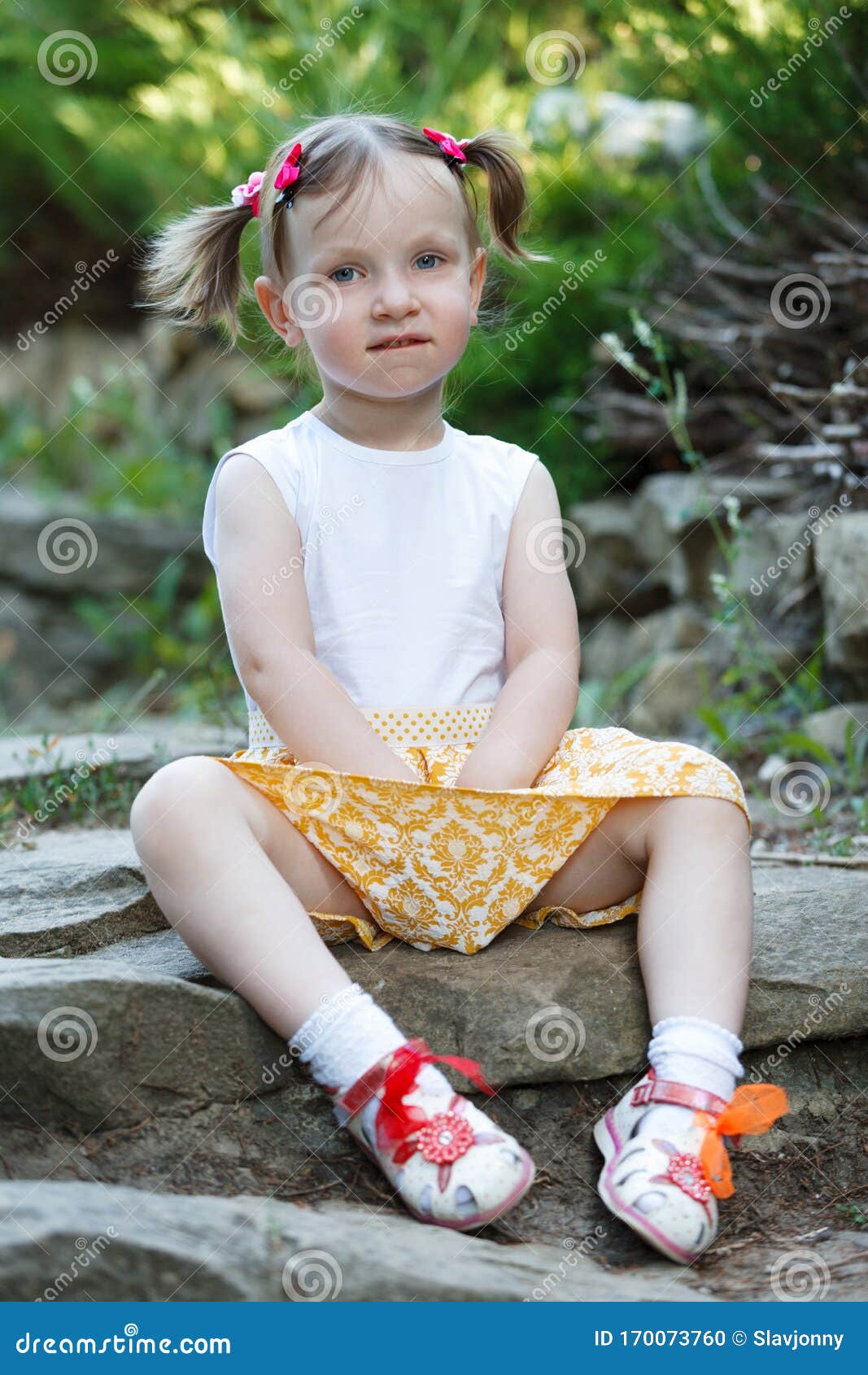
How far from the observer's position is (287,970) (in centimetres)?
163

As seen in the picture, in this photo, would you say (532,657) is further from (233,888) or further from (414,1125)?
(414,1125)

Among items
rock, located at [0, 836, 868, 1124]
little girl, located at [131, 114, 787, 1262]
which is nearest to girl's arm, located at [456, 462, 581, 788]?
little girl, located at [131, 114, 787, 1262]

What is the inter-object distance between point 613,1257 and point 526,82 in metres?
5.71

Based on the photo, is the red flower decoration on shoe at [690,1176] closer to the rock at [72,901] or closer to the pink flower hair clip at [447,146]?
the rock at [72,901]

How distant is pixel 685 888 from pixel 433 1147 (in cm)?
48

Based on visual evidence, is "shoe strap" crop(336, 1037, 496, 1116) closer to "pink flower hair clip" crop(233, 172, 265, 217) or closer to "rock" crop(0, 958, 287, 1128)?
"rock" crop(0, 958, 287, 1128)

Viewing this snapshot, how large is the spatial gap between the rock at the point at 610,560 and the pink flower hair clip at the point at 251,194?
2234mm

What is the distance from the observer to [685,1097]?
162 cm

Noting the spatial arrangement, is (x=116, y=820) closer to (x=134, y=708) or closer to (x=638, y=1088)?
(x=638, y=1088)

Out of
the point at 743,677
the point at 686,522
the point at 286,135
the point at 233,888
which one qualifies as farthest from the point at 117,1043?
the point at 286,135

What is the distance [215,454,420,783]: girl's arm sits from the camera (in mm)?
1883

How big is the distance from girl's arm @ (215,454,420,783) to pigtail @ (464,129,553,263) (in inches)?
26.9

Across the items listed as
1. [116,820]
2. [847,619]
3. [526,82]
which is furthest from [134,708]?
[526,82]

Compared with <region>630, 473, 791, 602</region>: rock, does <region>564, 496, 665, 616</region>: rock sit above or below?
below
